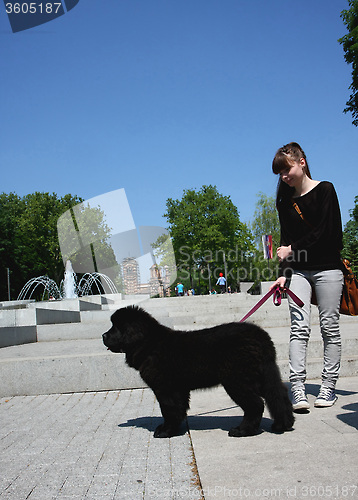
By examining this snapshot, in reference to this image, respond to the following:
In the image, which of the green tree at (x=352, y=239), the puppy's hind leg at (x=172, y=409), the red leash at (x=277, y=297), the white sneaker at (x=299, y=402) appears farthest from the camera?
the green tree at (x=352, y=239)

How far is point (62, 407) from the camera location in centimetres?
591

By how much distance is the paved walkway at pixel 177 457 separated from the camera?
9.73 ft

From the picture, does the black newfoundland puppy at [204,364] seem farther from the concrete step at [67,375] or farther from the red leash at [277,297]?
the concrete step at [67,375]

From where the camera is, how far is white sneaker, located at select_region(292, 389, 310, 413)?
4598mm

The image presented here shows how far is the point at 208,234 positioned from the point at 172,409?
5830cm

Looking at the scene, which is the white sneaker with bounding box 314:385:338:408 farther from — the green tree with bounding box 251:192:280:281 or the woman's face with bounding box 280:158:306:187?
the green tree with bounding box 251:192:280:281

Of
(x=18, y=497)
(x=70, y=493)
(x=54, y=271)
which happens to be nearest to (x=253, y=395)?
(x=70, y=493)

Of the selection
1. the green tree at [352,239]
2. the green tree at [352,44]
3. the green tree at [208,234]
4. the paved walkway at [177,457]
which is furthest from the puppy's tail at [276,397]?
the green tree at [208,234]

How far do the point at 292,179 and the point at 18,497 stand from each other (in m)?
3.58

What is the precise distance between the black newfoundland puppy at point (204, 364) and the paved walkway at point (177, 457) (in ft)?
0.75

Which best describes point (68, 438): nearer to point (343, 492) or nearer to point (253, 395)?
point (253, 395)

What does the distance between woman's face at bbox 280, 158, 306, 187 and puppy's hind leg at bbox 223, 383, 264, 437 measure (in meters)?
2.09

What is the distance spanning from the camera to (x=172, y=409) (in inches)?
164
